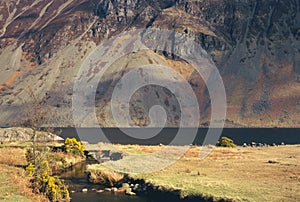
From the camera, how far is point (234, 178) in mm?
49031

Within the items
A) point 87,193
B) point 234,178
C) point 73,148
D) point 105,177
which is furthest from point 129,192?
point 73,148

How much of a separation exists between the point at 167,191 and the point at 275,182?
12124 millimetres

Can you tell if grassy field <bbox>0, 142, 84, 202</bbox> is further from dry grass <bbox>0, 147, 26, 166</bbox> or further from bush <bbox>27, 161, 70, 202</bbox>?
bush <bbox>27, 161, 70, 202</bbox>

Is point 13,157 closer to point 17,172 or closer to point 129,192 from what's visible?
point 17,172

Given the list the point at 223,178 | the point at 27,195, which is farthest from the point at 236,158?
the point at 27,195

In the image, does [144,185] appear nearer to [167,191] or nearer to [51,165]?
[167,191]

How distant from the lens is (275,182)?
45.3 meters

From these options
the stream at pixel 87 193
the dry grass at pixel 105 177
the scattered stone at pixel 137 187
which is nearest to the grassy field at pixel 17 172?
the stream at pixel 87 193

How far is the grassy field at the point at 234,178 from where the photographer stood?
40569mm

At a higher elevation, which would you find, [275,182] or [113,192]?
[275,182]

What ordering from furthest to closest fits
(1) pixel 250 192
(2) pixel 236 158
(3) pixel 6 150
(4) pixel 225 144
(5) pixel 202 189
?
(4) pixel 225 144 < (3) pixel 6 150 < (2) pixel 236 158 < (5) pixel 202 189 < (1) pixel 250 192

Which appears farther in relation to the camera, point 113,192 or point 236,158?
point 236,158

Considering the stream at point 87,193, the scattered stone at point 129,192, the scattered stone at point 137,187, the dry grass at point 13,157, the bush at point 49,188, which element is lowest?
the stream at point 87,193

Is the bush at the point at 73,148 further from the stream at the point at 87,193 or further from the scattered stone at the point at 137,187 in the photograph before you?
the scattered stone at the point at 137,187
